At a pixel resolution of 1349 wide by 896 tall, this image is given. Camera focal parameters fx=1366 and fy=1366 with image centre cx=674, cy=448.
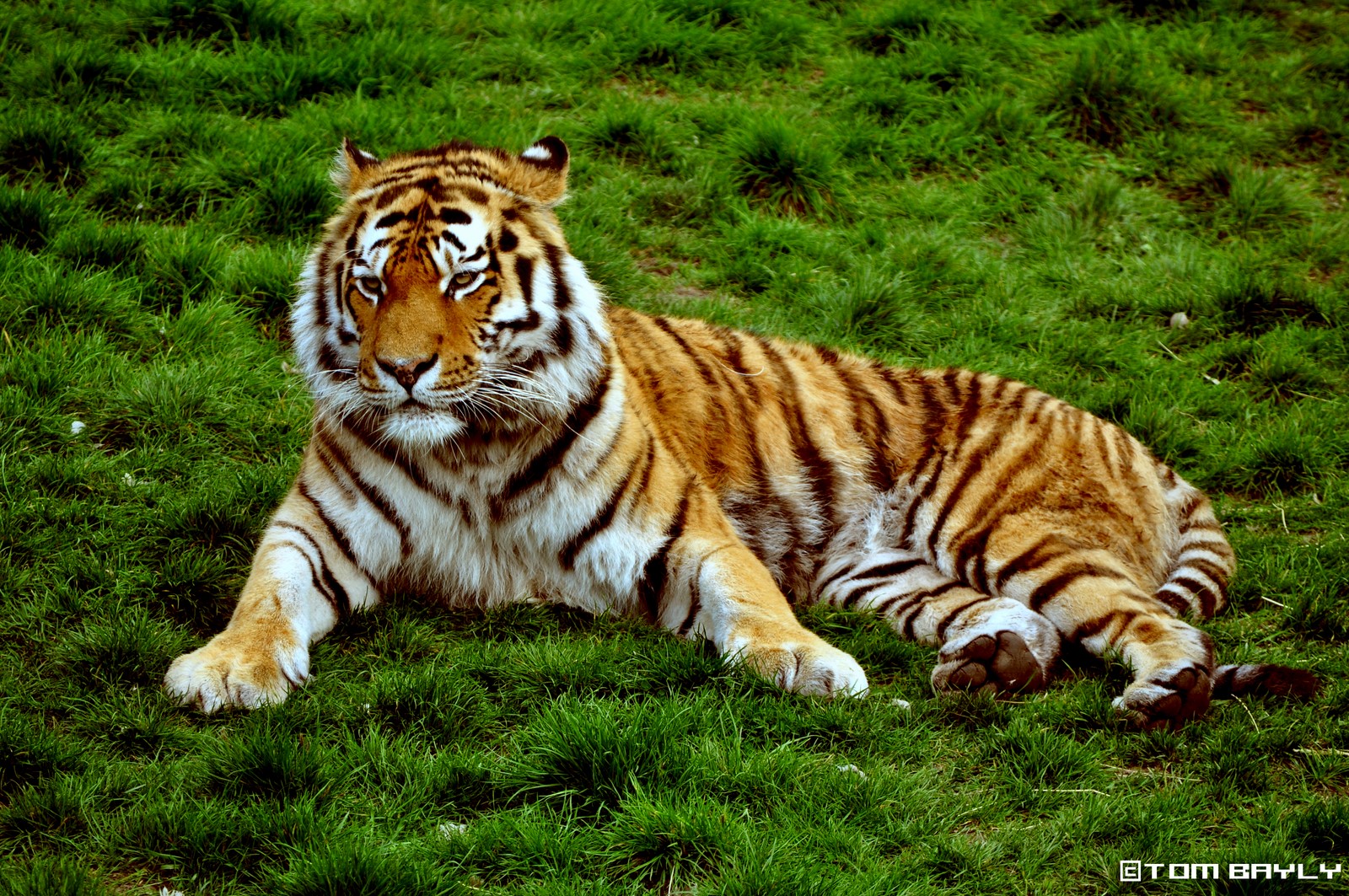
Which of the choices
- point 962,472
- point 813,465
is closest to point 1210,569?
point 962,472

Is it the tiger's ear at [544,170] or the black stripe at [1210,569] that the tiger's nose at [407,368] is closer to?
the tiger's ear at [544,170]

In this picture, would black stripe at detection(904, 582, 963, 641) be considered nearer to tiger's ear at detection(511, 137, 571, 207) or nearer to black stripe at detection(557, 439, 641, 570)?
black stripe at detection(557, 439, 641, 570)

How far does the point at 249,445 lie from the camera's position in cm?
509

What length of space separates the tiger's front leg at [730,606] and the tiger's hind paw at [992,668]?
0.28 m

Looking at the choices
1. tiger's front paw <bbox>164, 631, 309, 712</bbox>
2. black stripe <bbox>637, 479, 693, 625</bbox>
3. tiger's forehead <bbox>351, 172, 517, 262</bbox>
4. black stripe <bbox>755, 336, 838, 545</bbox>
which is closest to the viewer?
tiger's front paw <bbox>164, 631, 309, 712</bbox>

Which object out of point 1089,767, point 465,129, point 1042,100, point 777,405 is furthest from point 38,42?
point 1089,767

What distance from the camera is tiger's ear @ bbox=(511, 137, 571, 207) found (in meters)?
4.32

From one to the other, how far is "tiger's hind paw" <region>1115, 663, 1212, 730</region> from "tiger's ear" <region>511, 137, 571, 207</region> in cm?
228

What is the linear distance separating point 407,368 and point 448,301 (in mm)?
258

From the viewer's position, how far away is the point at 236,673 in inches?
142

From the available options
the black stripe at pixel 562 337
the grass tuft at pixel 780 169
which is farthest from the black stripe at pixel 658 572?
the grass tuft at pixel 780 169

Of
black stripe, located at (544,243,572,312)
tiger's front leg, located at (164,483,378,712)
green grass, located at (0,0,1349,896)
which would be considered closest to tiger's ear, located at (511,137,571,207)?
black stripe, located at (544,243,572,312)

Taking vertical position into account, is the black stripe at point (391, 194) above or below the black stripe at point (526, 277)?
above

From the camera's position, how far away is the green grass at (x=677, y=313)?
10.5ft
